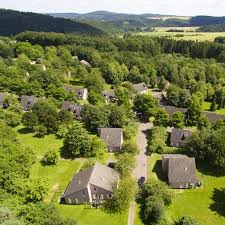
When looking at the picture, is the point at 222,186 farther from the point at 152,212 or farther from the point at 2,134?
the point at 2,134

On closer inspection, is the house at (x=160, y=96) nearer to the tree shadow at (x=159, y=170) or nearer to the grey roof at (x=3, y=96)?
the tree shadow at (x=159, y=170)

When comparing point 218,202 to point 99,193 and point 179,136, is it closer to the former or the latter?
point 99,193

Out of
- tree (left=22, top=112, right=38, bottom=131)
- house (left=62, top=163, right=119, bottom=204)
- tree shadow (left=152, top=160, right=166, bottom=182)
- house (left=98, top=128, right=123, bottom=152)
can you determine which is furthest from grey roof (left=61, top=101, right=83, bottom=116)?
house (left=62, top=163, right=119, bottom=204)

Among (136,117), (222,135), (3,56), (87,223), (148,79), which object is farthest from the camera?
(3,56)

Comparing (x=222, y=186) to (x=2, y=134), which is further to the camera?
(x=2, y=134)

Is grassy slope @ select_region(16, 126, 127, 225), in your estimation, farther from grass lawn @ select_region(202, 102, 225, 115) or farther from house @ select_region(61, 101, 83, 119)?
grass lawn @ select_region(202, 102, 225, 115)

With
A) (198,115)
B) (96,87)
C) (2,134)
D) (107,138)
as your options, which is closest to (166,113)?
(198,115)

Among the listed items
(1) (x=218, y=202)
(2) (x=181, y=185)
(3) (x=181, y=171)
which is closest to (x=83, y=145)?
(3) (x=181, y=171)
